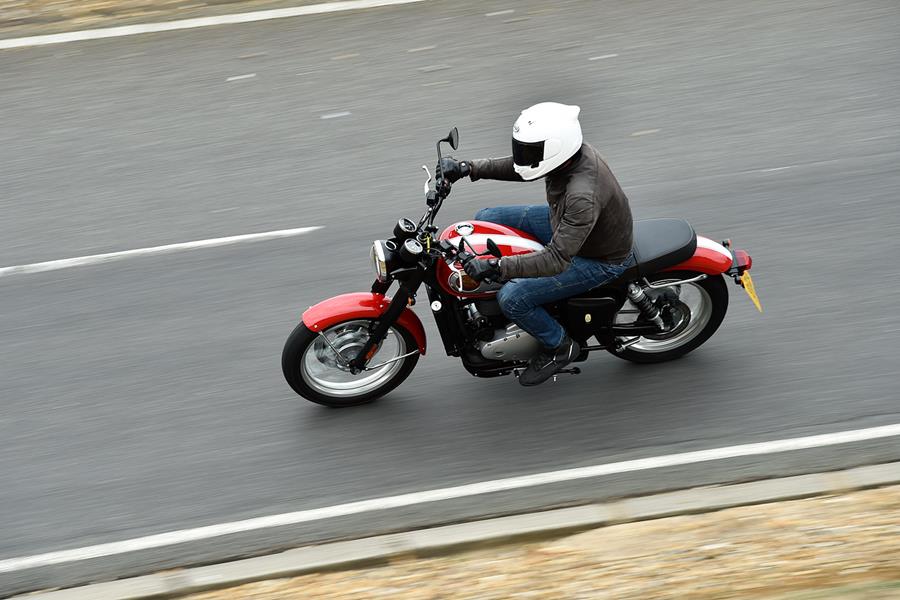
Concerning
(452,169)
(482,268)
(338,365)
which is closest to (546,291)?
(482,268)

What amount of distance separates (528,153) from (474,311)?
3.89 feet

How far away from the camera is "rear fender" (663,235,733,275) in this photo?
20.4 feet

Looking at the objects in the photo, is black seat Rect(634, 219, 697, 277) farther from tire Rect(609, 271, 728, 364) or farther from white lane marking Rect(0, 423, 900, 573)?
white lane marking Rect(0, 423, 900, 573)

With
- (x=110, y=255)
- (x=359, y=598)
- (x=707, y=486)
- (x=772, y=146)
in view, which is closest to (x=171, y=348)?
(x=110, y=255)

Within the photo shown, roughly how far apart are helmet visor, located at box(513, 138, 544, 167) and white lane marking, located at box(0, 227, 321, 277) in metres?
3.22

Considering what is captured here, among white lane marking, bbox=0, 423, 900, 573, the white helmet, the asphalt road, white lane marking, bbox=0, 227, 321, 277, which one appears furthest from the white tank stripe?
white lane marking, bbox=0, 227, 321, 277

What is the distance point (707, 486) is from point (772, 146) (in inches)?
164

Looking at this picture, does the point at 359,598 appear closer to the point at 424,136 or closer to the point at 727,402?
the point at 727,402

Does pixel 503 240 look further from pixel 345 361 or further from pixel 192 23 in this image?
pixel 192 23

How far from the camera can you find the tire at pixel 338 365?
20.5 ft

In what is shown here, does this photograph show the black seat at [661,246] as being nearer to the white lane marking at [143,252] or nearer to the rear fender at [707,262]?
the rear fender at [707,262]

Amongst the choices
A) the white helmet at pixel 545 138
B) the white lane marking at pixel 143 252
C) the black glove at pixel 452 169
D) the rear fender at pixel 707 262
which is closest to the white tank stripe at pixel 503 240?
the black glove at pixel 452 169

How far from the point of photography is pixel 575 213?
5520 millimetres

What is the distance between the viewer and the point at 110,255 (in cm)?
817
